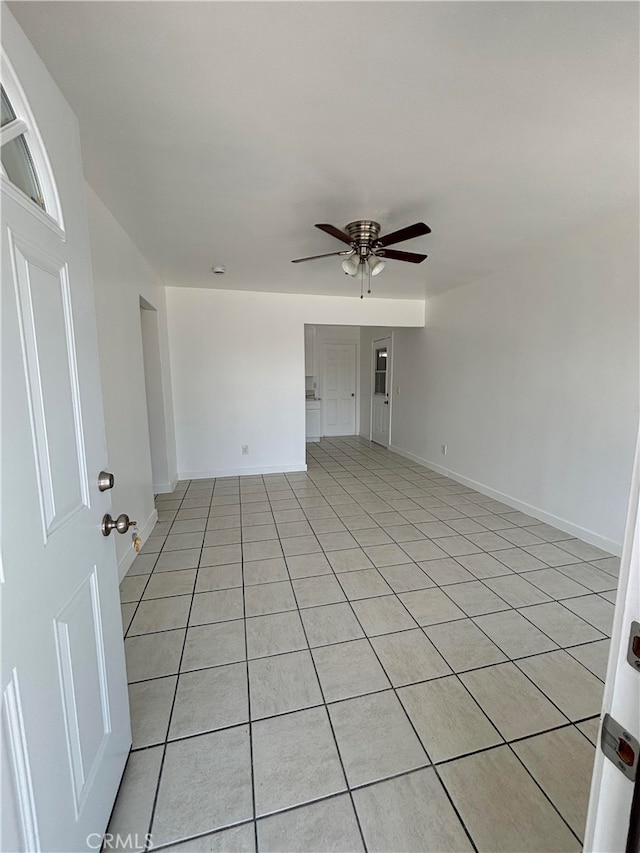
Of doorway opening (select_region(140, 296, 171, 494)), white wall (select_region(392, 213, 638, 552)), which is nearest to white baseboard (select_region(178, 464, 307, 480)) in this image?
doorway opening (select_region(140, 296, 171, 494))

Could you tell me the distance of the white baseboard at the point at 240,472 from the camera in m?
4.89

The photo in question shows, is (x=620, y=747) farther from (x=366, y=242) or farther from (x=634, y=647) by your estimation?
(x=366, y=242)

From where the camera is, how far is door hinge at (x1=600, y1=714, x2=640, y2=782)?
0.48 meters

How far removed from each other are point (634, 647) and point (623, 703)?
0.09 meters

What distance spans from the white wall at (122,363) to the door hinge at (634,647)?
2464 mm

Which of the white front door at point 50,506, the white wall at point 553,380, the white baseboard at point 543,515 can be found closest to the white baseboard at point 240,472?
the white baseboard at point 543,515

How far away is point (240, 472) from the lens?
16.6 feet

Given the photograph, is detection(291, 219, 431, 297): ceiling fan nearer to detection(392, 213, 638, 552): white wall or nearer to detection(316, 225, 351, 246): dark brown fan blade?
detection(316, 225, 351, 246): dark brown fan blade

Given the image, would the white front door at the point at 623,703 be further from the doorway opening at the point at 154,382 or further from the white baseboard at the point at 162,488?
the white baseboard at the point at 162,488

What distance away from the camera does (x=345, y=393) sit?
789 centimetres

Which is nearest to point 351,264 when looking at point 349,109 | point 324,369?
point 349,109

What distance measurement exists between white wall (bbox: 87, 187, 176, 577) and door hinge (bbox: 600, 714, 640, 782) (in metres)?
2.46

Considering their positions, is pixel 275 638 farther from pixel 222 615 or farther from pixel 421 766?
pixel 421 766

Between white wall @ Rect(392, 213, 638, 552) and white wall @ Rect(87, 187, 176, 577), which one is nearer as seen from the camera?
white wall @ Rect(87, 187, 176, 577)
